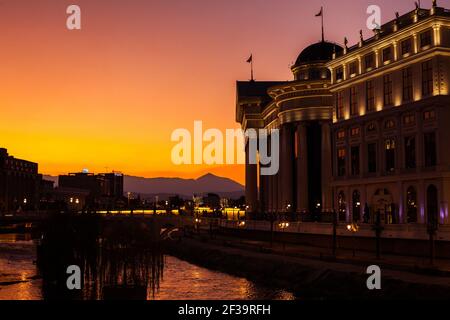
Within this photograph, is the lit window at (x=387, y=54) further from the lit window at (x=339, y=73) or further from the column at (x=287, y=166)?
the column at (x=287, y=166)

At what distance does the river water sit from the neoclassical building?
1816cm

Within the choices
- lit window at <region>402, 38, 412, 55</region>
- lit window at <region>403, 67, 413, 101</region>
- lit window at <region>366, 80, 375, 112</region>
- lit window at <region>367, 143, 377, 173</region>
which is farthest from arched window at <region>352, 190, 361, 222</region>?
lit window at <region>402, 38, 412, 55</region>

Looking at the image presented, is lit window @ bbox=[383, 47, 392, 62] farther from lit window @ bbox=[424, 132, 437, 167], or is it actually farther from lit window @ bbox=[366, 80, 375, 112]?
lit window @ bbox=[424, 132, 437, 167]

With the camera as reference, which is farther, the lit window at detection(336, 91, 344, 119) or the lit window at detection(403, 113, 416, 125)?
the lit window at detection(336, 91, 344, 119)

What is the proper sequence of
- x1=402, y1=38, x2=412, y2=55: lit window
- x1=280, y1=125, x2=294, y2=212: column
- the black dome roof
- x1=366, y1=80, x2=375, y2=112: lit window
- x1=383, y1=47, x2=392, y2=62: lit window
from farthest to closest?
1. the black dome roof
2. x1=280, y1=125, x2=294, y2=212: column
3. x1=366, y1=80, x2=375, y2=112: lit window
4. x1=383, y1=47, x2=392, y2=62: lit window
5. x1=402, y1=38, x2=412, y2=55: lit window

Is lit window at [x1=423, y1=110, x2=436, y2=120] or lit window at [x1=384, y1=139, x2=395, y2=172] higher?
lit window at [x1=423, y1=110, x2=436, y2=120]

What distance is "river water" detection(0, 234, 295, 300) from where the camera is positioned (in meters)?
52.9

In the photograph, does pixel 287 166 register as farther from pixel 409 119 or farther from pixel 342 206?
pixel 409 119

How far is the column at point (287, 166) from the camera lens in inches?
4584

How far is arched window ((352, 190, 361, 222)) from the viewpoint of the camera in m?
92.6

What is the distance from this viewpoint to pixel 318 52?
409 ft

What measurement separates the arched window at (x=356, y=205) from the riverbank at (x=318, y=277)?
18883 millimetres

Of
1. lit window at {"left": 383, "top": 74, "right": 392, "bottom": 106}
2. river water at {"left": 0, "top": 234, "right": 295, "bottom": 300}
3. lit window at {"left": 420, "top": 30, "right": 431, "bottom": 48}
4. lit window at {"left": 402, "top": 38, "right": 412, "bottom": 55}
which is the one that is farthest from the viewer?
lit window at {"left": 383, "top": 74, "right": 392, "bottom": 106}

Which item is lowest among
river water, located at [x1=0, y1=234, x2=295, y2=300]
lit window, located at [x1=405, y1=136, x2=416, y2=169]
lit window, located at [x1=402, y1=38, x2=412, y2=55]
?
river water, located at [x1=0, y1=234, x2=295, y2=300]
